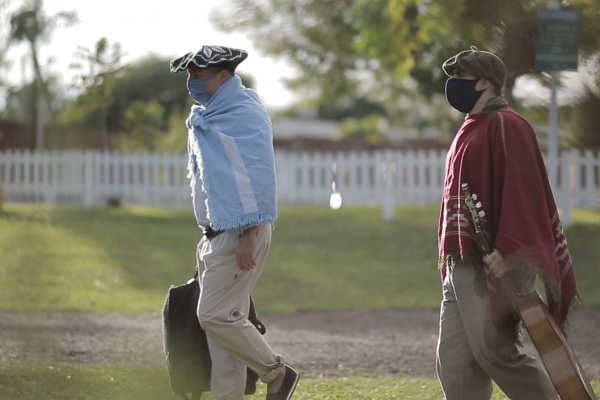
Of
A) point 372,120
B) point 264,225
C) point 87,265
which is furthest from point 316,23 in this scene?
point 372,120

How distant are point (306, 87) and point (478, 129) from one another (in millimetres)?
22287

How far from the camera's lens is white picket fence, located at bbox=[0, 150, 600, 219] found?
50.6 feet

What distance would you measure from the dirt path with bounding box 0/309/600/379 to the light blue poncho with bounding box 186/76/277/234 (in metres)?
2.16

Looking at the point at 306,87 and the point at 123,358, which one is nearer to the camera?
the point at 123,358

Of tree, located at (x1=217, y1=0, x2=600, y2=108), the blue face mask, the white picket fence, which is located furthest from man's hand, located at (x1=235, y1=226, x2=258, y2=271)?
the white picket fence

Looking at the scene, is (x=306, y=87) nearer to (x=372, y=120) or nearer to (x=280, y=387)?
(x=280, y=387)

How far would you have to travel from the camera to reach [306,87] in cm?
2597

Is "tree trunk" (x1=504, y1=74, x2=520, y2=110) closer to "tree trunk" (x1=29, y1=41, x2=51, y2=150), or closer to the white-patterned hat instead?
the white-patterned hat

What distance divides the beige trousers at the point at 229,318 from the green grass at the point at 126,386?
27.7 inches

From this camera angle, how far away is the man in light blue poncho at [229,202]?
415 cm

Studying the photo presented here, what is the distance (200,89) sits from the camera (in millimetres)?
4336

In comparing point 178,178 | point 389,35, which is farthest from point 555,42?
point 178,178

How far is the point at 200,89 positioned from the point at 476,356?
185cm

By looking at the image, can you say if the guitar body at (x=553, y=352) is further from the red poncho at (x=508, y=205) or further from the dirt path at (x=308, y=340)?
the dirt path at (x=308, y=340)
